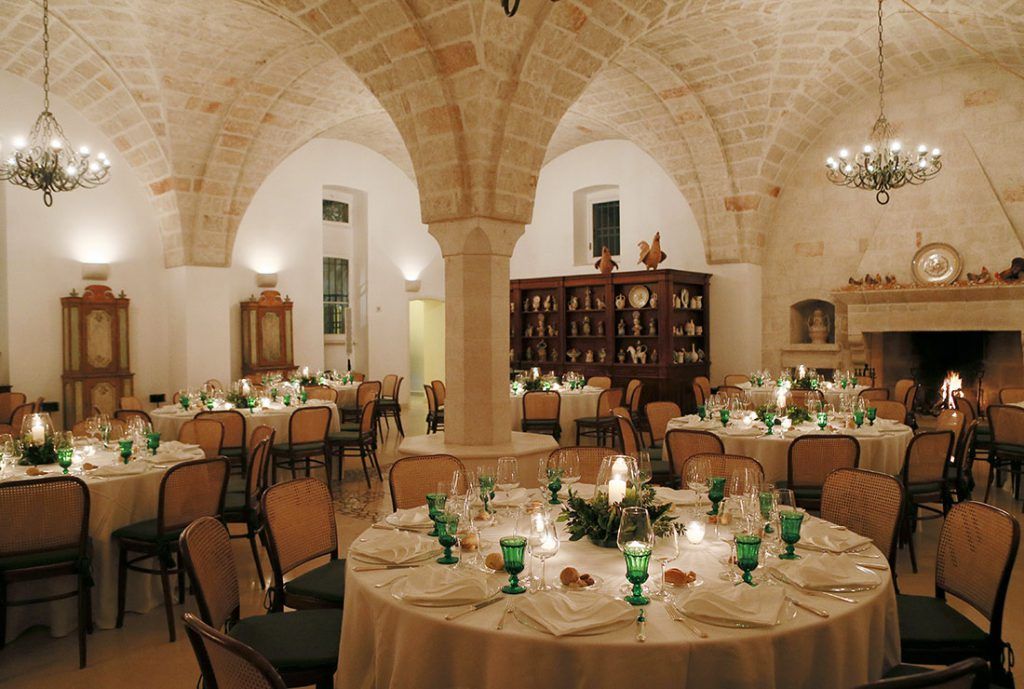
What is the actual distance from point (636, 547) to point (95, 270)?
10908mm

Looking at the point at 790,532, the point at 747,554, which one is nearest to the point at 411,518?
the point at 747,554

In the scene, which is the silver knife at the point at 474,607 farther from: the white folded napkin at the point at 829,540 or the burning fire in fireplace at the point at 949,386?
the burning fire in fireplace at the point at 949,386

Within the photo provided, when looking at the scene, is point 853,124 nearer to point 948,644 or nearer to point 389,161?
point 389,161

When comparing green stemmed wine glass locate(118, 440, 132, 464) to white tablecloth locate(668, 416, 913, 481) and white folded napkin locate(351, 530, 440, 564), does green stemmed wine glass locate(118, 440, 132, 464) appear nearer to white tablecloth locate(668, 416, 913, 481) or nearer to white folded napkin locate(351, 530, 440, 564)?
white folded napkin locate(351, 530, 440, 564)

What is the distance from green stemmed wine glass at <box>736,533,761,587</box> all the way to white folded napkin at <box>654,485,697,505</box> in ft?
3.13

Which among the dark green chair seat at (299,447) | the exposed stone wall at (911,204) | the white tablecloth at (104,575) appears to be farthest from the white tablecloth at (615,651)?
the exposed stone wall at (911,204)

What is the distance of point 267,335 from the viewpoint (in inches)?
490

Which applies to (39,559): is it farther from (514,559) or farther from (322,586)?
(514,559)

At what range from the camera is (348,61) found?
239 inches

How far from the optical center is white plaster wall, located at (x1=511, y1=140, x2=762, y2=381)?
493 inches

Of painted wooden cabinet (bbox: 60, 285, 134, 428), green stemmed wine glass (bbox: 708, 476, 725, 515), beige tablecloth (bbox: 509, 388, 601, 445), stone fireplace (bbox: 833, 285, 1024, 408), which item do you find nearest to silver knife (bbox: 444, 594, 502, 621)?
green stemmed wine glass (bbox: 708, 476, 725, 515)

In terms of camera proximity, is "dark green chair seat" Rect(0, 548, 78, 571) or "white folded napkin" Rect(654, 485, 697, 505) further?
"dark green chair seat" Rect(0, 548, 78, 571)

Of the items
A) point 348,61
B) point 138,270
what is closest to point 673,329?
point 348,61

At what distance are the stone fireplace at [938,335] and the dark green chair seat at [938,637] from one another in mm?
9184
